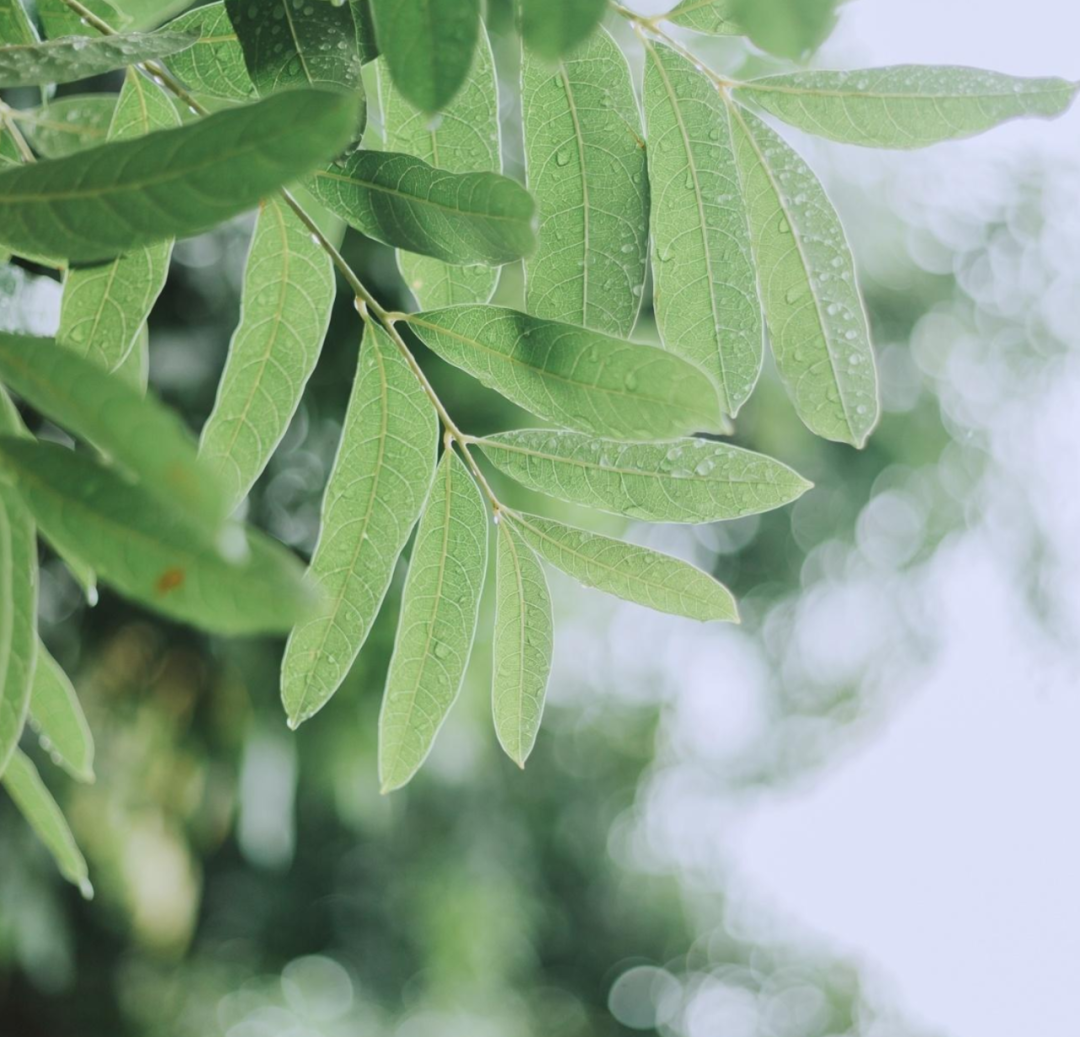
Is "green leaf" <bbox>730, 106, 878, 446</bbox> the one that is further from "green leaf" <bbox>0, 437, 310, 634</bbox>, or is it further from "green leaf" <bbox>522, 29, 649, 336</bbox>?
"green leaf" <bbox>0, 437, 310, 634</bbox>

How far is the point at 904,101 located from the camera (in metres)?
0.36

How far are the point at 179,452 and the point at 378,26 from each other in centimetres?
13

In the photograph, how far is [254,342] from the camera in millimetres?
401

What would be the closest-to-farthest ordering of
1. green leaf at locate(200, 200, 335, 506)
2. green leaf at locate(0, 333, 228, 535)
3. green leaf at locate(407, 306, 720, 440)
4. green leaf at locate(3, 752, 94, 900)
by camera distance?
green leaf at locate(0, 333, 228, 535), green leaf at locate(407, 306, 720, 440), green leaf at locate(200, 200, 335, 506), green leaf at locate(3, 752, 94, 900)

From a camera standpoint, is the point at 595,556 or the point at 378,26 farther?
the point at 595,556

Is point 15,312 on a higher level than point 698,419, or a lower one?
lower

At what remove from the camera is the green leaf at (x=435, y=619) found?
1.34ft

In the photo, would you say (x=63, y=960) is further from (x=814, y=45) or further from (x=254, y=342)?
(x=814, y=45)

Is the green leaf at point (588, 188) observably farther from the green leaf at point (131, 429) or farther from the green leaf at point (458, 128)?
the green leaf at point (131, 429)

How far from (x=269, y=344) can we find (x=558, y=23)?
0.67ft

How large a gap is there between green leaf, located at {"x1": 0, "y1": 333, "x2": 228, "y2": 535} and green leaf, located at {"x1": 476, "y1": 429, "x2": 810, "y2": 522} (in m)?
0.21

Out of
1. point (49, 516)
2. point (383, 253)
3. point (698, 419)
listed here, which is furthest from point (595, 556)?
point (383, 253)

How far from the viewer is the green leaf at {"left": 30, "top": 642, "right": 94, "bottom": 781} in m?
0.46

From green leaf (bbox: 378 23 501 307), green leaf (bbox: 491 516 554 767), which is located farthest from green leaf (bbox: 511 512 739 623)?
green leaf (bbox: 378 23 501 307)
